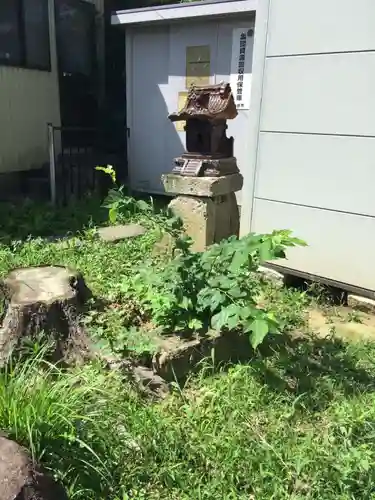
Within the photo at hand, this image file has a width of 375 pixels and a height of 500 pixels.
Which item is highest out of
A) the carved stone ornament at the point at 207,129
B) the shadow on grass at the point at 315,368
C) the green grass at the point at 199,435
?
the carved stone ornament at the point at 207,129

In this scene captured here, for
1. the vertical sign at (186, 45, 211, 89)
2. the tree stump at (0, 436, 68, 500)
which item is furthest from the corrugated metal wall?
the tree stump at (0, 436, 68, 500)

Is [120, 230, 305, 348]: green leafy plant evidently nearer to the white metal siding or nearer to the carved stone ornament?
the carved stone ornament

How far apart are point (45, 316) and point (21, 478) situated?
1.33 m

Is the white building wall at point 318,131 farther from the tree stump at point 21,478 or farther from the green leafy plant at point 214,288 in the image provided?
the tree stump at point 21,478

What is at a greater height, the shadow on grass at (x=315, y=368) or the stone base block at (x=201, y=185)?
the stone base block at (x=201, y=185)

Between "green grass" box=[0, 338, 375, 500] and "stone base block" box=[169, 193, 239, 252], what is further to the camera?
"stone base block" box=[169, 193, 239, 252]

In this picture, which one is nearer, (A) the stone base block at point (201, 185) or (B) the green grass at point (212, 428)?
(B) the green grass at point (212, 428)

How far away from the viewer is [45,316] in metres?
2.74

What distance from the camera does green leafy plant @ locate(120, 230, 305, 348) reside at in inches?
102

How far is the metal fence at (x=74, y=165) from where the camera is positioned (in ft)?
23.1

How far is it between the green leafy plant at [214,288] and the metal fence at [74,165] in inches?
166

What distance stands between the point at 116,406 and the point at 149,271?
1211 mm

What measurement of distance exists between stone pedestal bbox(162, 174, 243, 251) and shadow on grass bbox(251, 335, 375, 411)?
1.59 m

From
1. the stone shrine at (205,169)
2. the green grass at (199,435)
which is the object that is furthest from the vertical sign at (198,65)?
the green grass at (199,435)
